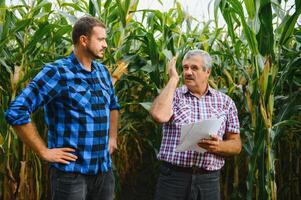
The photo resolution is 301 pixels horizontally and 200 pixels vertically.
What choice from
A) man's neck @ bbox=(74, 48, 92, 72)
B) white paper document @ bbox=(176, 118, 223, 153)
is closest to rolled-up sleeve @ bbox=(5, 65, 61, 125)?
man's neck @ bbox=(74, 48, 92, 72)

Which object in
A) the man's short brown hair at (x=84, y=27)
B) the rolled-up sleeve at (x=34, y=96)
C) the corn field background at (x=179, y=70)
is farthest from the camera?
the corn field background at (x=179, y=70)

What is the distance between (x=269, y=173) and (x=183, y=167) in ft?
1.84

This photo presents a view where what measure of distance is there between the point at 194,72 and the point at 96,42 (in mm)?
548

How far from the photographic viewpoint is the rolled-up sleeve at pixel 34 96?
6.33 ft

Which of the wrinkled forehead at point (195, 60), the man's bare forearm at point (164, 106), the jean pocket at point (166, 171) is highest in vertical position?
the wrinkled forehead at point (195, 60)

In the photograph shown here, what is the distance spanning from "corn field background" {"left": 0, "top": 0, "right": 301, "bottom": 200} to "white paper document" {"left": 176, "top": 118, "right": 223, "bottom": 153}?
47cm

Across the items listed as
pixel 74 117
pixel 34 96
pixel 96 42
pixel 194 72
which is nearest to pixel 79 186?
pixel 74 117

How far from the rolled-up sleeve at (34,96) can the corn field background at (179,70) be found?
2.30 feet

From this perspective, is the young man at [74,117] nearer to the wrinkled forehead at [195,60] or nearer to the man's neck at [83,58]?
the man's neck at [83,58]

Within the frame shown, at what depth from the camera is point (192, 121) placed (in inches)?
88.4

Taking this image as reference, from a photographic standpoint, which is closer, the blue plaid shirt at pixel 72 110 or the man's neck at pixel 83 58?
the blue plaid shirt at pixel 72 110

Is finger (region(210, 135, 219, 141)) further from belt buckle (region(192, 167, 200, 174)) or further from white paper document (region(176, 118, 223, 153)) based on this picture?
belt buckle (region(192, 167, 200, 174))

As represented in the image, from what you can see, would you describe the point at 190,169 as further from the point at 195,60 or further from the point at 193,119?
the point at 195,60

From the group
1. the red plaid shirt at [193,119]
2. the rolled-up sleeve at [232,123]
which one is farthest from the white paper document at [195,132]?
the rolled-up sleeve at [232,123]
